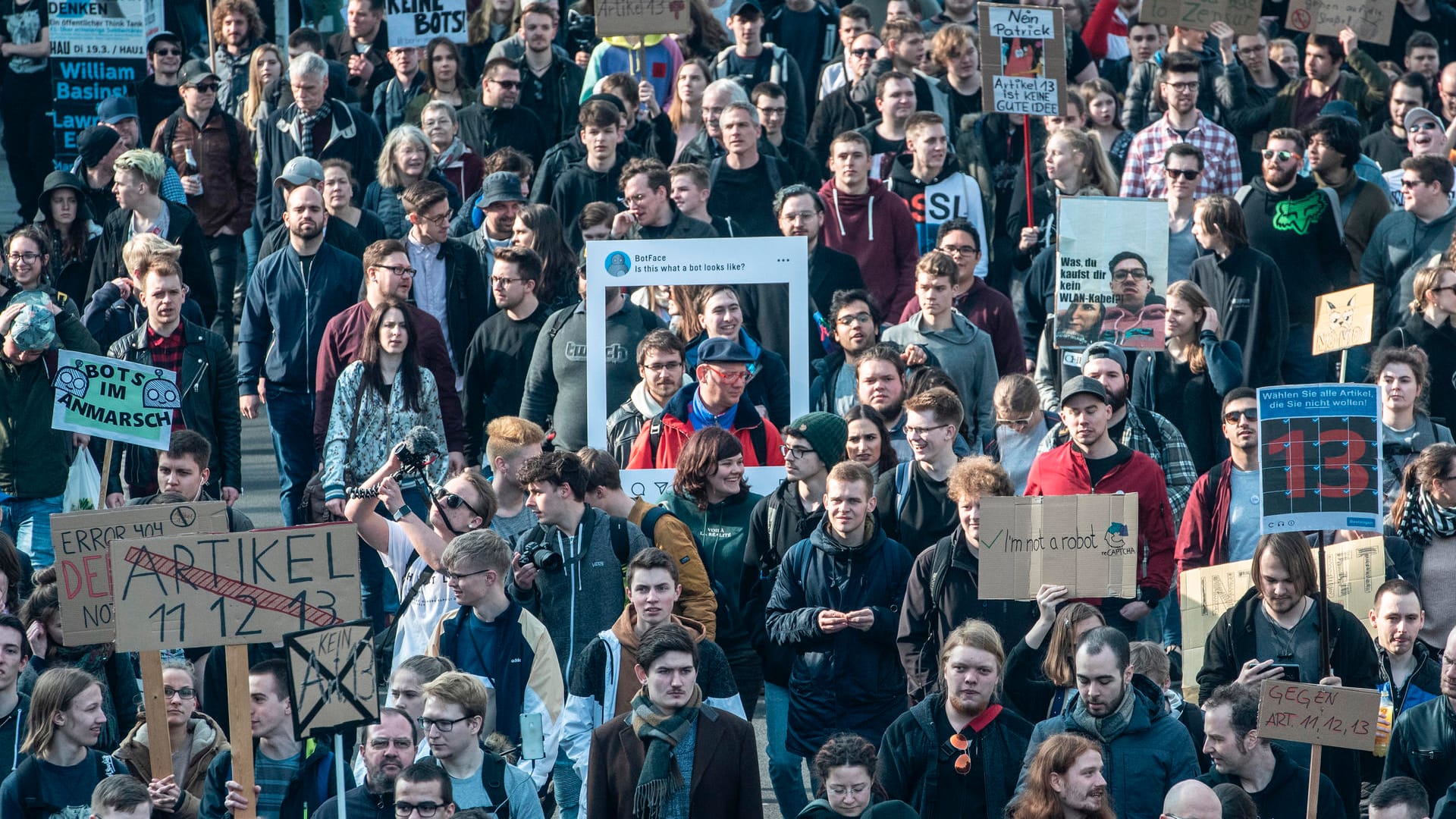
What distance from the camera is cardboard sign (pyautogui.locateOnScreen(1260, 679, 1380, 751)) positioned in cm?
759

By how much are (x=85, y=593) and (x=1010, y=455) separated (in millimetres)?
4268

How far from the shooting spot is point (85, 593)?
27.4ft

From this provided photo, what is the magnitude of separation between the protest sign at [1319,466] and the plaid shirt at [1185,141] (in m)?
5.49

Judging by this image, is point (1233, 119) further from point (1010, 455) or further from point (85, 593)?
point (85, 593)

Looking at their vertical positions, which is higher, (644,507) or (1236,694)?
(644,507)

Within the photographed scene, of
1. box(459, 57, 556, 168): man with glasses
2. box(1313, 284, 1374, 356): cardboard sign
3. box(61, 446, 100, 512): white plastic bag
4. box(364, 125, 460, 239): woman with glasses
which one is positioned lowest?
box(61, 446, 100, 512): white plastic bag

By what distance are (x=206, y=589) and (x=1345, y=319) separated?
5.67 metres

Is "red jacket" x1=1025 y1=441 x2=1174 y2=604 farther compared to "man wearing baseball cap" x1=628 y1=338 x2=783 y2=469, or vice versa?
"man wearing baseball cap" x1=628 y1=338 x2=783 y2=469

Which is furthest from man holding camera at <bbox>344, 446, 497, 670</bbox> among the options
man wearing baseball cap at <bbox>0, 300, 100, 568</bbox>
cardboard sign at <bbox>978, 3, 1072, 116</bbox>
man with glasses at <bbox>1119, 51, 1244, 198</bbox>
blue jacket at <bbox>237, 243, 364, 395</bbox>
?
man with glasses at <bbox>1119, 51, 1244, 198</bbox>

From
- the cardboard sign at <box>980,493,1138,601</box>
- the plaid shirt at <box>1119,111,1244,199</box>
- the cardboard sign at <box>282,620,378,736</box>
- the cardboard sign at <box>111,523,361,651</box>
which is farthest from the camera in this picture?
the plaid shirt at <box>1119,111,1244,199</box>

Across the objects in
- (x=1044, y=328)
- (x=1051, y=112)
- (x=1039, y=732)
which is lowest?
(x=1039, y=732)

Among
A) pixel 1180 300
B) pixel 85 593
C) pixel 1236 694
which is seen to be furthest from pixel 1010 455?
pixel 85 593

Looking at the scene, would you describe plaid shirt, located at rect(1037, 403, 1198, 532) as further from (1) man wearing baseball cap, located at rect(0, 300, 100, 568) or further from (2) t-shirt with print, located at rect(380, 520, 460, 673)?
(1) man wearing baseball cap, located at rect(0, 300, 100, 568)

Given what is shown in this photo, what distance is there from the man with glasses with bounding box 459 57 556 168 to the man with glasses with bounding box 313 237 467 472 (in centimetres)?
361
